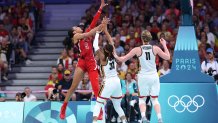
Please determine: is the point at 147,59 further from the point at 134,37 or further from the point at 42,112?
the point at 134,37

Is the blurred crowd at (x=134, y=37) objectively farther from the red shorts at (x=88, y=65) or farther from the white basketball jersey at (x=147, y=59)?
the white basketball jersey at (x=147, y=59)

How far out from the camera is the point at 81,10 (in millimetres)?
26984

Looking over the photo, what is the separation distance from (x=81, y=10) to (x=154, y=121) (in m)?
11.0

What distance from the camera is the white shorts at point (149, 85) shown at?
15.5 meters

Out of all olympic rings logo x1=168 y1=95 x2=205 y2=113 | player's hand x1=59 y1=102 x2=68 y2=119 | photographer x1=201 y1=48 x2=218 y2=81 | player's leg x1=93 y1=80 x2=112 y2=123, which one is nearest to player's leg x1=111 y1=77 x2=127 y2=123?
player's leg x1=93 y1=80 x2=112 y2=123

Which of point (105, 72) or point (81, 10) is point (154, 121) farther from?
point (81, 10)

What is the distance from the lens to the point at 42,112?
18.3 metres

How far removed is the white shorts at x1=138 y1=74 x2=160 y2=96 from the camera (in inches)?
610

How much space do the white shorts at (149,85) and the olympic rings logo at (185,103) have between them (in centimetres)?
146

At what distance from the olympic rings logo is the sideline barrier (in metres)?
2.34

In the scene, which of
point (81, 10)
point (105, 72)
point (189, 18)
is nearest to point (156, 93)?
point (105, 72)

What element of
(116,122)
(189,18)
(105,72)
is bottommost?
(116,122)

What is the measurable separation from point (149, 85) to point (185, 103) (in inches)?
69.3

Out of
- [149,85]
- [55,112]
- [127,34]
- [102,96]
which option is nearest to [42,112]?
[55,112]
